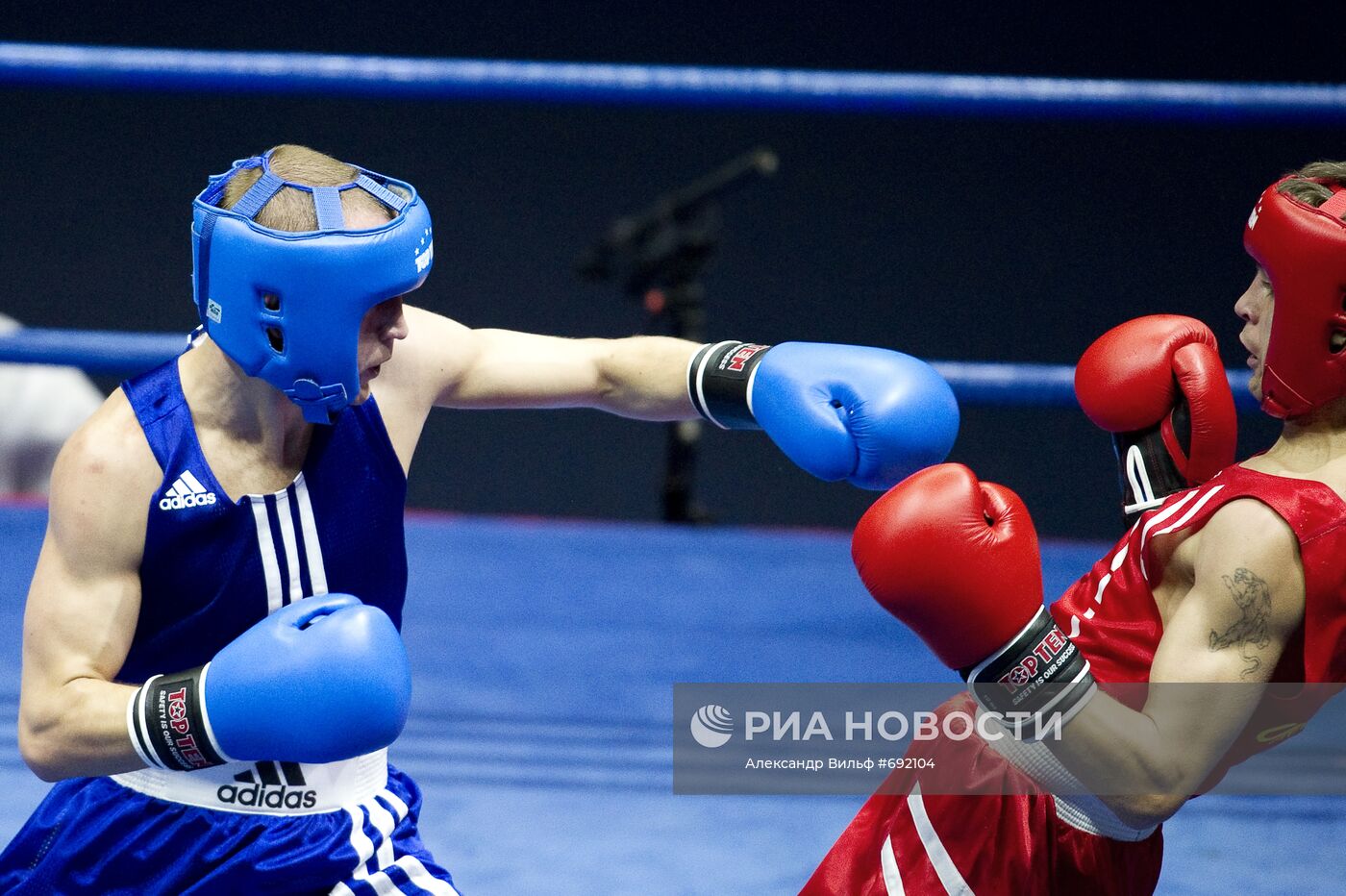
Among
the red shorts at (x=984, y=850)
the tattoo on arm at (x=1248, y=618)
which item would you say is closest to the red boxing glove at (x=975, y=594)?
the tattoo on arm at (x=1248, y=618)

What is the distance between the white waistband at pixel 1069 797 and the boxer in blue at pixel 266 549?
332 millimetres

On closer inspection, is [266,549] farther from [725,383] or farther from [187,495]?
[725,383]

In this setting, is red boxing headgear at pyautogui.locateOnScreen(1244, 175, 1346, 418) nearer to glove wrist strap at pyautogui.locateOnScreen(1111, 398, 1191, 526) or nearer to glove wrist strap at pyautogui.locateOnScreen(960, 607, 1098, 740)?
glove wrist strap at pyautogui.locateOnScreen(1111, 398, 1191, 526)

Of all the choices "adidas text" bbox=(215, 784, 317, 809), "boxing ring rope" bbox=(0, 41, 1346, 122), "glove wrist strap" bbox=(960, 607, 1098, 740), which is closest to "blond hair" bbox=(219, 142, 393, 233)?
"adidas text" bbox=(215, 784, 317, 809)

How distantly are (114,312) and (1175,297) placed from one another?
3.87 meters

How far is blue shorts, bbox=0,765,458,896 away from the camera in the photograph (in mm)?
1510

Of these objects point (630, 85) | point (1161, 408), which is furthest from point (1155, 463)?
point (630, 85)

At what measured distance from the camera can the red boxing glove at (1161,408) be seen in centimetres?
172

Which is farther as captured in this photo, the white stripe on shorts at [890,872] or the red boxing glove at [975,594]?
the white stripe on shorts at [890,872]

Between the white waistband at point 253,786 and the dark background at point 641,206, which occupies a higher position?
the white waistband at point 253,786

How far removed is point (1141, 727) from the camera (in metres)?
1.41

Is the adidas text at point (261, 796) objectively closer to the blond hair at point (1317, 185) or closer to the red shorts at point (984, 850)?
the red shorts at point (984, 850)

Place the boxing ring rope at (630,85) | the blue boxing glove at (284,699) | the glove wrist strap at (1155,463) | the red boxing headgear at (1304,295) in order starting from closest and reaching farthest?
the blue boxing glove at (284,699), the red boxing headgear at (1304,295), the glove wrist strap at (1155,463), the boxing ring rope at (630,85)

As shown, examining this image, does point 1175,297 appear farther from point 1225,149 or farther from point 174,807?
point 174,807
